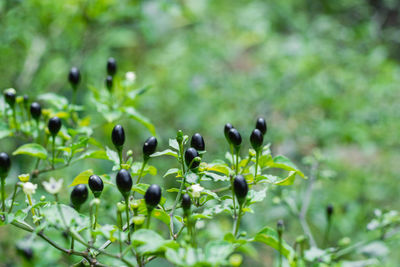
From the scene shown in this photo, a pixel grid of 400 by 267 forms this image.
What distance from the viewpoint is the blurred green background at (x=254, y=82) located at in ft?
8.64

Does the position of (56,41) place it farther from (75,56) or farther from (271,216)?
(271,216)

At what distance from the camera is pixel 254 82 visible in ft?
10.3

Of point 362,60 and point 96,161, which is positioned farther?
point 362,60

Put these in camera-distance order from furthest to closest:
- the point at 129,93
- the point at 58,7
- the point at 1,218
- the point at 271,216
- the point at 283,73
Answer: the point at 283,73
the point at 271,216
the point at 58,7
the point at 129,93
the point at 1,218

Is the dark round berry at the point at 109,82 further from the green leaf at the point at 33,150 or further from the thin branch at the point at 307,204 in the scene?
the thin branch at the point at 307,204

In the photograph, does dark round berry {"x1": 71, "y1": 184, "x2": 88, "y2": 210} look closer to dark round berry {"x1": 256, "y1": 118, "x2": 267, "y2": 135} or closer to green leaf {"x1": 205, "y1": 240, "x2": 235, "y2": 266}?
green leaf {"x1": 205, "y1": 240, "x2": 235, "y2": 266}

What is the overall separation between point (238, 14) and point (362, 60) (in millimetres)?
1108

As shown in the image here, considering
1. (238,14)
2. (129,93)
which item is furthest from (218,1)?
(129,93)

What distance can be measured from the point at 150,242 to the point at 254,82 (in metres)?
2.47

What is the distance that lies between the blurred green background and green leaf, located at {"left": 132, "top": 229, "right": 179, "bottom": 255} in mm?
1802

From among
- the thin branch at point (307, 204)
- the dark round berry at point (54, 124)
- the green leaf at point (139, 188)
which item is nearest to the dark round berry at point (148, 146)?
the green leaf at point (139, 188)

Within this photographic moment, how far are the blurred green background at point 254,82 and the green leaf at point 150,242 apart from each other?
5.91ft

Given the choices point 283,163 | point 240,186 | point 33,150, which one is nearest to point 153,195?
point 240,186

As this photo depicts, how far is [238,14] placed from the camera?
3.44 m
